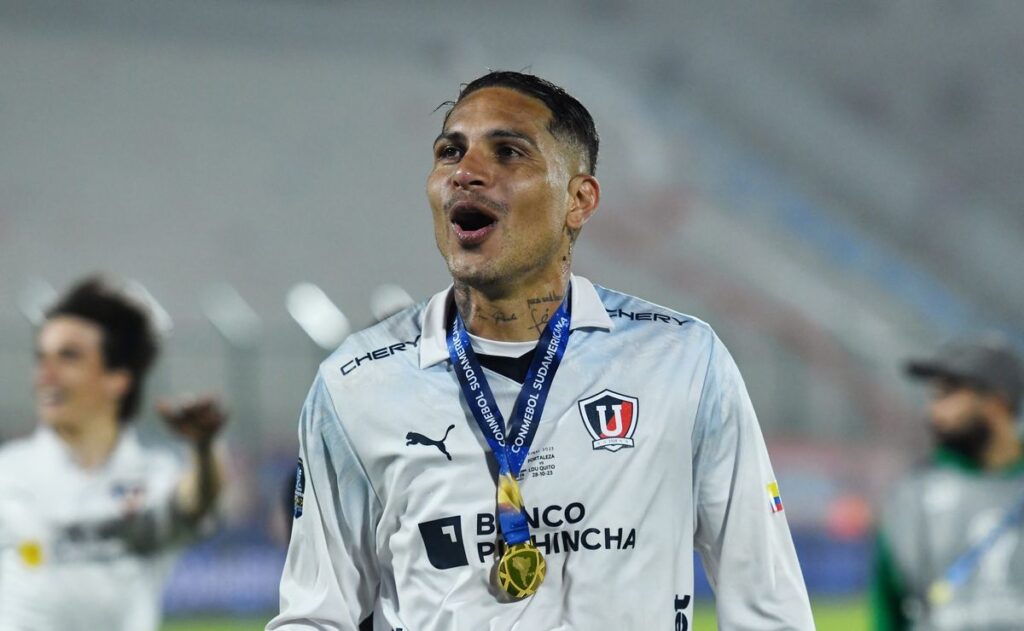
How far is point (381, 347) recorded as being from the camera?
123 inches

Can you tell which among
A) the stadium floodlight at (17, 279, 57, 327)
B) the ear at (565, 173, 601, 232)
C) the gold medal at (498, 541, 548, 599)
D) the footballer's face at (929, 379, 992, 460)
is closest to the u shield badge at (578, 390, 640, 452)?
the gold medal at (498, 541, 548, 599)

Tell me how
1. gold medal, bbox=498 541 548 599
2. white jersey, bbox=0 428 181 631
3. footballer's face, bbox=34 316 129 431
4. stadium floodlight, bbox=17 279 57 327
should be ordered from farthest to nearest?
stadium floodlight, bbox=17 279 57 327, footballer's face, bbox=34 316 129 431, white jersey, bbox=0 428 181 631, gold medal, bbox=498 541 548 599

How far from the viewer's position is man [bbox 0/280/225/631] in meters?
6.00

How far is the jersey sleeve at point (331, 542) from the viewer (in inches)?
117

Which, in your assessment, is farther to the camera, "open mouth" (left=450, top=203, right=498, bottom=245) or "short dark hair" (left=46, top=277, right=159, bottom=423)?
"short dark hair" (left=46, top=277, right=159, bottom=423)

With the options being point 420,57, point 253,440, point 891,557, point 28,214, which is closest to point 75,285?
point 891,557

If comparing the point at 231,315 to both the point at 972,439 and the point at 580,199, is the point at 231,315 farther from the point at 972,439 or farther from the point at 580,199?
the point at 580,199

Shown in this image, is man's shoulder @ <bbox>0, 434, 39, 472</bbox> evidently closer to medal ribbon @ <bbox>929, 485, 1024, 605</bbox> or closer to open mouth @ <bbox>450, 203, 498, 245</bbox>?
medal ribbon @ <bbox>929, 485, 1024, 605</bbox>

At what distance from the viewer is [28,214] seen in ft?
57.9

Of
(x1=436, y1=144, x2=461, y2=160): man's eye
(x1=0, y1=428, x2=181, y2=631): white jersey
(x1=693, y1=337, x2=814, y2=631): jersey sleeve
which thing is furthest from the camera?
(x1=0, y1=428, x2=181, y2=631): white jersey

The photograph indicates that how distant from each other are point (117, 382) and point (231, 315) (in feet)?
29.4

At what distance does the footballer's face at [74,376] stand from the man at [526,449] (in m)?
3.46

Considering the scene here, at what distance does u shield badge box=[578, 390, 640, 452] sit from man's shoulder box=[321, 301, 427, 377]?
15.6 inches

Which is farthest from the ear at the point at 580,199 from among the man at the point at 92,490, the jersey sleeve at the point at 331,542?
the man at the point at 92,490
